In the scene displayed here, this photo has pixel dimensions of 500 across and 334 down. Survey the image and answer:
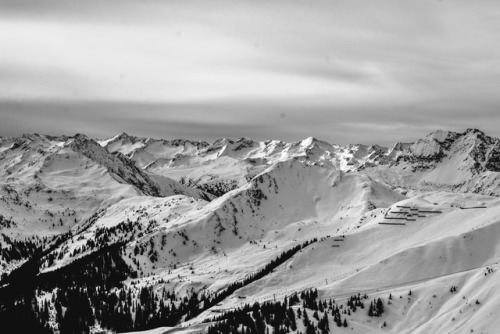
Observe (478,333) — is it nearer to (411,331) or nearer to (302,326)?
(411,331)

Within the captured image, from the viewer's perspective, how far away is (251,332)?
19612 cm

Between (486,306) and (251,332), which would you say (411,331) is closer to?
(486,306)

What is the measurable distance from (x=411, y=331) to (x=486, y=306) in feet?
87.3

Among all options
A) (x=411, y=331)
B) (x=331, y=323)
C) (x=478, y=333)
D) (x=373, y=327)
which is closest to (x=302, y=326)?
(x=331, y=323)

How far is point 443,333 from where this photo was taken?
18988 cm

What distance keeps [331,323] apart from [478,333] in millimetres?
46836

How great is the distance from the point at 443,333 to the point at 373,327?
23.2m

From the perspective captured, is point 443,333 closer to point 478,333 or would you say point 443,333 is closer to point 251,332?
point 478,333

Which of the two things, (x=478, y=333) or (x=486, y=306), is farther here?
(x=486, y=306)

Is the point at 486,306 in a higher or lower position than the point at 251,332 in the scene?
higher

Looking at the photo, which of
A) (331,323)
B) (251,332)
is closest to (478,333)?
(331,323)

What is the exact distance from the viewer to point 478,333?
179750mm

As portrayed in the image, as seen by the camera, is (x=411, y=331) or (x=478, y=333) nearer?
(x=478, y=333)

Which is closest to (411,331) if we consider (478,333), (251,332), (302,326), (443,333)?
(443,333)
